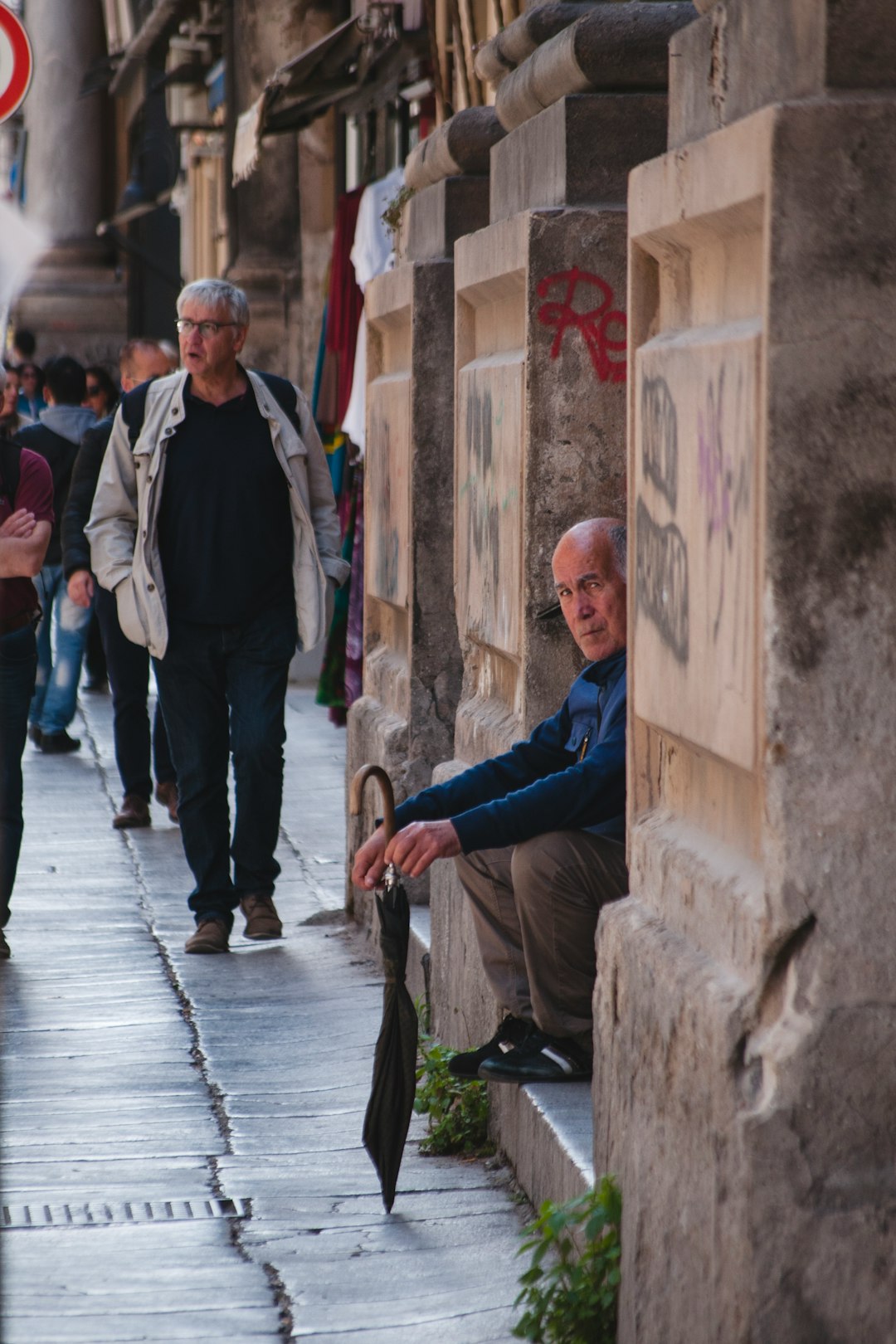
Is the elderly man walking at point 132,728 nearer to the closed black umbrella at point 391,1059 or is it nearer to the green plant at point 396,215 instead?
the green plant at point 396,215

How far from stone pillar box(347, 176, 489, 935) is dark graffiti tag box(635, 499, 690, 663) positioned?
8.56ft

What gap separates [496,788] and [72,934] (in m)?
2.87

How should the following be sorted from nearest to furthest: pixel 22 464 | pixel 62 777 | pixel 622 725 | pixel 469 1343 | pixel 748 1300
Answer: pixel 748 1300 → pixel 469 1343 → pixel 622 725 → pixel 22 464 → pixel 62 777

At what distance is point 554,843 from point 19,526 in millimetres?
2817

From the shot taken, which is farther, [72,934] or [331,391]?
[331,391]

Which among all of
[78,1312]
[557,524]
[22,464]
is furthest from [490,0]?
[78,1312]

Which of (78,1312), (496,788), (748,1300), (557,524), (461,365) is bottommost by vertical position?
(78,1312)

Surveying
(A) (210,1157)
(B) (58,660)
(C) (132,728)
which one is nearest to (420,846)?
(A) (210,1157)

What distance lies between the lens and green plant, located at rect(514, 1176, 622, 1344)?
3363 mm

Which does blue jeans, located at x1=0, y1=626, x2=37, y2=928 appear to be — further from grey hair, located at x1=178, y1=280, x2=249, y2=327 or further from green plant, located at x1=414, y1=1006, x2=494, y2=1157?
green plant, located at x1=414, y1=1006, x2=494, y2=1157

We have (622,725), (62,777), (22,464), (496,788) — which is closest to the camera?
(622,725)

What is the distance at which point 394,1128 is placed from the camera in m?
4.11

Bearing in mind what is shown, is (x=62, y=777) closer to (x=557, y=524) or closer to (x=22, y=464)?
(x=22, y=464)

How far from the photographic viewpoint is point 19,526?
630cm
